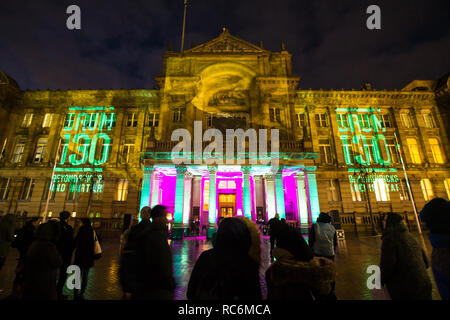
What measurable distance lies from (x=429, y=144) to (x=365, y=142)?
8211mm

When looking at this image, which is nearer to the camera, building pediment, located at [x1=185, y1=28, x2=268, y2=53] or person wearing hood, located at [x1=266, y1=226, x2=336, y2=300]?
person wearing hood, located at [x1=266, y1=226, x2=336, y2=300]

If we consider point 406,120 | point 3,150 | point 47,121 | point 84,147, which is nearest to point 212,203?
point 84,147

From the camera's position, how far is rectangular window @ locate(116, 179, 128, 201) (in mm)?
23719

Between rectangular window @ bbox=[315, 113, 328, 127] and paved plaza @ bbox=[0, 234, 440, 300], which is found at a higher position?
rectangular window @ bbox=[315, 113, 328, 127]

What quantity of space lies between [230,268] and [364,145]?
97.9 feet

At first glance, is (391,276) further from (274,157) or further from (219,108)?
(219,108)

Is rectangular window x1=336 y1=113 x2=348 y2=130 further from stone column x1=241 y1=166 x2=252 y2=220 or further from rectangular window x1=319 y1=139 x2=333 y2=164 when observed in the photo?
stone column x1=241 y1=166 x2=252 y2=220

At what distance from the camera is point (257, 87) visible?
984 inches

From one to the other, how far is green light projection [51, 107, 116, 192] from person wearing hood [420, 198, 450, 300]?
27.1 meters

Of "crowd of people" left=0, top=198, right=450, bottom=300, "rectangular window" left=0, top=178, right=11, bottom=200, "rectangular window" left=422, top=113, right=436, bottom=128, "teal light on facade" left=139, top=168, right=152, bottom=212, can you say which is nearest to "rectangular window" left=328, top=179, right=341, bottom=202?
"rectangular window" left=422, top=113, right=436, bottom=128

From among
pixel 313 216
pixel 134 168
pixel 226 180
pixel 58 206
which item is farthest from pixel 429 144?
pixel 58 206

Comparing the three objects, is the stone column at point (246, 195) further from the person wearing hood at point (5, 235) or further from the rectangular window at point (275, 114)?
the person wearing hood at point (5, 235)

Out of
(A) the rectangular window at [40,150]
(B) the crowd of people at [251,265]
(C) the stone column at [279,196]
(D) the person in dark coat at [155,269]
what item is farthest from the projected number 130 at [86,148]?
(D) the person in dark coat at [155,269]

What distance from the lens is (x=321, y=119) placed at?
1054 inches
